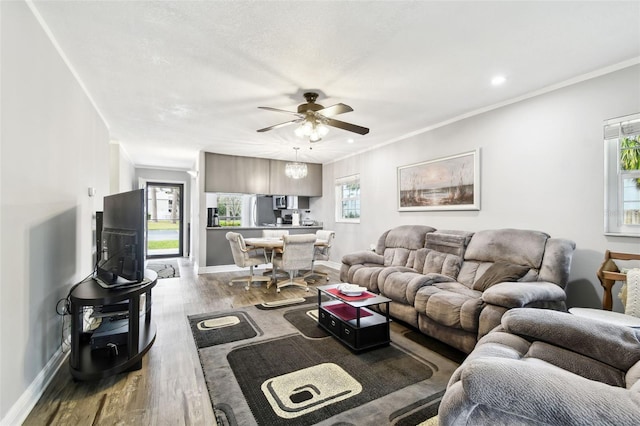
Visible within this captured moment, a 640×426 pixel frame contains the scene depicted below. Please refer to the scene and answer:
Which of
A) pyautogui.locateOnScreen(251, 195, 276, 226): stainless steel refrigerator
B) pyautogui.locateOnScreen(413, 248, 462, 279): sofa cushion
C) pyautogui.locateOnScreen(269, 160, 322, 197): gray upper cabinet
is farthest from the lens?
pyautogui.locateOnScreen(251, 195, 276, 226): stainless steel refrigerator

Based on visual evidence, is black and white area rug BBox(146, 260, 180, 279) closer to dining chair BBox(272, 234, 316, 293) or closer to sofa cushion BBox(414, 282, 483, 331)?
dining chair BBox(272, 234, 316, 293)

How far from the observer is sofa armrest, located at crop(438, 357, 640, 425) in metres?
0.82

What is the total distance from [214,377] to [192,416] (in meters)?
0.41

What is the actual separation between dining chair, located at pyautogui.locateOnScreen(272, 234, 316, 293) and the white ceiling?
189 cm

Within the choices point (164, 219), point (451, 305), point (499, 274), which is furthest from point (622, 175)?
point (164, 219)

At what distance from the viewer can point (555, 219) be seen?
9.61ft

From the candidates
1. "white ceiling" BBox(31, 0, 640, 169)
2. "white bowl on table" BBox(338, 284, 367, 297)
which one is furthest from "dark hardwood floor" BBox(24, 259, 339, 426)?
"white ceiling" BBox(31, 0, 640, 169)

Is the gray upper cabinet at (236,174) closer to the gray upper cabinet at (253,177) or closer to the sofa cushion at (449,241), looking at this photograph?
the gray upper cabinet at (253,177)

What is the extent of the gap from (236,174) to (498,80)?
4.97m

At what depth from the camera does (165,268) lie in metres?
6.29

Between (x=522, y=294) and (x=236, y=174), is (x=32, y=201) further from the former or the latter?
(x=236, y=174)

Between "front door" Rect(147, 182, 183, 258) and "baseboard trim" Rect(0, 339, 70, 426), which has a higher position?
"front door" Rect(147, 182, 183, 258)

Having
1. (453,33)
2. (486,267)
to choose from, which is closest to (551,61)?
(453,33)

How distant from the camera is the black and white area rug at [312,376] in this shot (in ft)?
5.71
